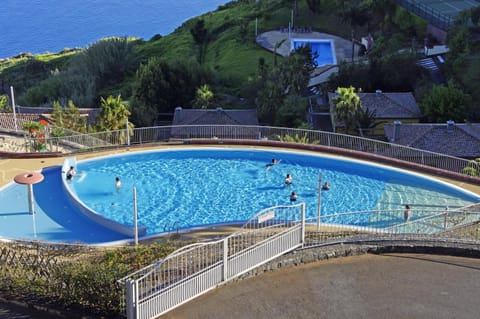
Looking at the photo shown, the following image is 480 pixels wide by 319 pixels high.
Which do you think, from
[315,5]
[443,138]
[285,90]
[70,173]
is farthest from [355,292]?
[315,5]

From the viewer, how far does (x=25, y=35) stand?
95438 mm

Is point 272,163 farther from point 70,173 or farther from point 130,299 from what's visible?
point 130,299

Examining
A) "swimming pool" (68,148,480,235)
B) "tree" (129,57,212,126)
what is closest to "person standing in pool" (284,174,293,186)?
"swimming pool" (68,148,480,235)

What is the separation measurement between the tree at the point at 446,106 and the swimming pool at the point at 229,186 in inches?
571

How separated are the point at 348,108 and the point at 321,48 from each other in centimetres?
2375

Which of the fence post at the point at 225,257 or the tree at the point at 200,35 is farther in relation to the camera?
the tree at the point at 200,35

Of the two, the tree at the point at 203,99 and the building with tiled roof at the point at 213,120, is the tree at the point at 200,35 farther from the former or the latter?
the building with tiled roof at the point at 213,120

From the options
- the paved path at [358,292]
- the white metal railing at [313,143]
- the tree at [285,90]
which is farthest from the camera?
the tree at [285,90]

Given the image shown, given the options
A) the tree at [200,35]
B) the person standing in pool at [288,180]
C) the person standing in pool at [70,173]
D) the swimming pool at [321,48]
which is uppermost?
the tree at [200,35]

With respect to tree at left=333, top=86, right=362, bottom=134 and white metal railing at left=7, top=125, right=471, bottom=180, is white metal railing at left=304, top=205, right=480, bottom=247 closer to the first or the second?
white metal railing at left=7, top=125, right=471, bottom=180

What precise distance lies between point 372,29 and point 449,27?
7.66 m

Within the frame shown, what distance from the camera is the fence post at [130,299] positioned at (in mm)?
12219

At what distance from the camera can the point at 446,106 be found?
124ft

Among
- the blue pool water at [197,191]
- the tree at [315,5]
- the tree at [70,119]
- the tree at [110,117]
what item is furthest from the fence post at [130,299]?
the tree at [315,5]
